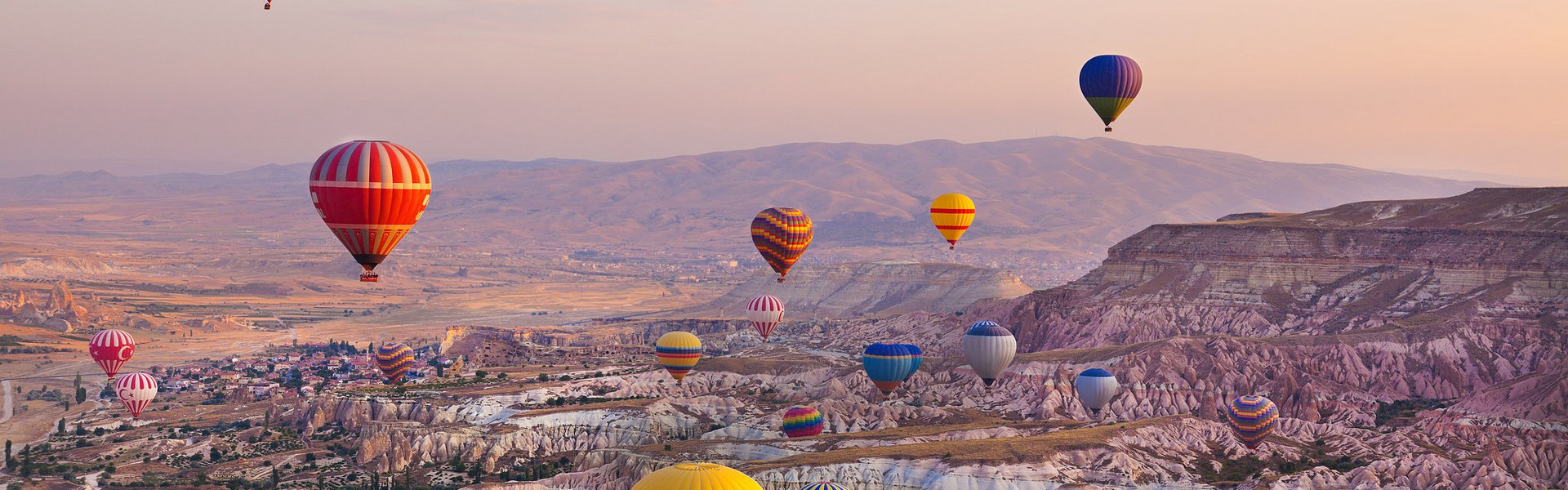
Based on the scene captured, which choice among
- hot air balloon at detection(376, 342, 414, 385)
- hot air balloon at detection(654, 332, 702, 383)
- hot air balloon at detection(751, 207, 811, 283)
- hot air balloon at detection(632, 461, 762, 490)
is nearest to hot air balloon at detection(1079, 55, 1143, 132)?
hot air balloon at detection(751, 207, 811, 283)

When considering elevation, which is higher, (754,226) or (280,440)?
(754,226)

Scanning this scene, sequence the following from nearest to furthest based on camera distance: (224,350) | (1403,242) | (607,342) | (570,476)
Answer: (570,476) < (1403,242) < (607,342) < (224,350)

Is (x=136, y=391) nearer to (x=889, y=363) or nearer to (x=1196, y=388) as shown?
(x=889, y=363)

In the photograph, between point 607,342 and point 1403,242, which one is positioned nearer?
point 1403,242

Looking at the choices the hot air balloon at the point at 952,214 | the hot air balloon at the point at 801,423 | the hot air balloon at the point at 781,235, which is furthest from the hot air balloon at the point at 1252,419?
the hot air balloon at the point at 952,214

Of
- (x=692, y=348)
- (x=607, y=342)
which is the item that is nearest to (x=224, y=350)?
(x=607, y=342)

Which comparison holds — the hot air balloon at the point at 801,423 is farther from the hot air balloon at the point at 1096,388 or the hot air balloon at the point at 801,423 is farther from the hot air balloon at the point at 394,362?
the hot air balloon at the point at 394,362

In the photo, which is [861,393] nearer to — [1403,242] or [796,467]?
[796,467]
